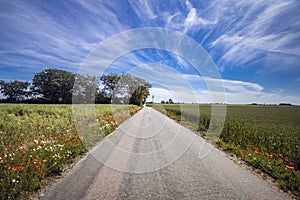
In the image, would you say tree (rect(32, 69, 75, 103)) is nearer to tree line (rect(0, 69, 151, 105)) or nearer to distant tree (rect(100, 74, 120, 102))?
tree line (rect(0, 69, 151, 105))

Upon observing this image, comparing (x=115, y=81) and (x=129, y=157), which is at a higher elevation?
(x=115, y=81)

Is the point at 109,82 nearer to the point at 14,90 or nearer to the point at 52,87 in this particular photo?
the point at 52,87

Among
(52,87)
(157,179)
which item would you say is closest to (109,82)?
(52,87)

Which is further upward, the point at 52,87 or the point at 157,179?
the point at 52,87

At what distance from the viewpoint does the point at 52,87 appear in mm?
52531

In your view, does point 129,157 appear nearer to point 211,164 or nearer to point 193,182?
point 193,182

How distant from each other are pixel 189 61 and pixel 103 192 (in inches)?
347

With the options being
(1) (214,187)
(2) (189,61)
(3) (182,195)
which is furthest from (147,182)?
(2) (189,61)

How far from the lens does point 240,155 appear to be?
584 centimetres

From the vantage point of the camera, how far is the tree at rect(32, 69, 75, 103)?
170ft

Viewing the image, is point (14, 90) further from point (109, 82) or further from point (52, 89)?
point (109, 82)

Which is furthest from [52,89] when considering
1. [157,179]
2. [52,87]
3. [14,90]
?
[157,179]

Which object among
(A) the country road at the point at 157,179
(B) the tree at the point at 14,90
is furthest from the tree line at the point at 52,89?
(A) the country road at the point at 157,179

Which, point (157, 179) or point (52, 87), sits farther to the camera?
point (52, 87)
